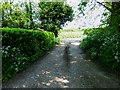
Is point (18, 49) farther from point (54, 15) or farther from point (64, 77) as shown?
point (54, 15)

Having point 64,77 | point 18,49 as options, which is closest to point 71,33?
point 18,49

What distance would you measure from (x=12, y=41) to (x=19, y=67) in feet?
7.31

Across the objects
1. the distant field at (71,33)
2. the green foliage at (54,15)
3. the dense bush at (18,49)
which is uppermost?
the green foliage at (54,15)

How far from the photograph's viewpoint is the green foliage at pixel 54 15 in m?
22.0

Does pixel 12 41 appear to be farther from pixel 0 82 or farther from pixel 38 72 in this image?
pixel 0 82

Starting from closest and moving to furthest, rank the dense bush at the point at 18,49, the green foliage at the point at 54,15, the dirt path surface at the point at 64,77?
1. the dirt path surface at the point at 64,77
2. the dense bush at the point at 18,49
3. the green foliage at the point at 54,15

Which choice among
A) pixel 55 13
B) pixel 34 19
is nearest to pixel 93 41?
pixel 34 19

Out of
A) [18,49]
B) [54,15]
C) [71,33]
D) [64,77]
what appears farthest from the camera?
[71,33]

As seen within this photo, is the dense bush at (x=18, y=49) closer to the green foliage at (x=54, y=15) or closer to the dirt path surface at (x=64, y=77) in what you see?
the dirt path surface at (x=64, y=77)

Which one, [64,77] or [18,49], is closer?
[64,77]

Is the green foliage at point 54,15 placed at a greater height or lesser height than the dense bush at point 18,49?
greater

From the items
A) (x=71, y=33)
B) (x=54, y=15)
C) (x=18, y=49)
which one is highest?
(x=54, y=15)

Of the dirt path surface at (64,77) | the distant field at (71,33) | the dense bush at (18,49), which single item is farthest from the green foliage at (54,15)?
the dirt path surface at (64,77)

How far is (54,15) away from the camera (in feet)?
76.6
